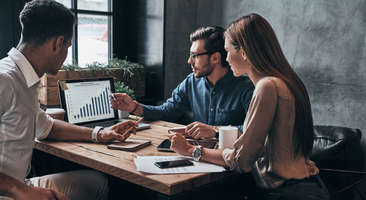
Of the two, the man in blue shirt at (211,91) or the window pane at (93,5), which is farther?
the window pane at (93,5)

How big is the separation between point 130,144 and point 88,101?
2.33ft

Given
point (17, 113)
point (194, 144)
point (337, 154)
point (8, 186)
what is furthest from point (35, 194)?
point (337, 154)

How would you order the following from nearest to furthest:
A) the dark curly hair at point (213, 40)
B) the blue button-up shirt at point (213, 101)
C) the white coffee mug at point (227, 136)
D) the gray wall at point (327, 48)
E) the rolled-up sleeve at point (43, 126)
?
the white coffee mug at point (227, 136) → the rolled-up sleeve at point (43, 126) → the blue button-up shirt at point (213, 101) → the dark curly hair at point (213, 40) → the gray wall at point (327, 48)

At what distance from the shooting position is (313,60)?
9.75 feet

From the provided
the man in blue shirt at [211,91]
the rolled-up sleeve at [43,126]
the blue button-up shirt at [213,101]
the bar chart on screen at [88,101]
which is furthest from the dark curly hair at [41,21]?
the blue button-up shirt at [213,101]

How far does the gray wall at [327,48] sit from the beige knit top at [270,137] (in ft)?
4.96

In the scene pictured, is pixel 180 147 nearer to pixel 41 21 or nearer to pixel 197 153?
pixel 197 153

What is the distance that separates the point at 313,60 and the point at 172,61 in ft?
4.85

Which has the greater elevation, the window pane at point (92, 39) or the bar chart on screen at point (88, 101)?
the window pane at point (92, 39)

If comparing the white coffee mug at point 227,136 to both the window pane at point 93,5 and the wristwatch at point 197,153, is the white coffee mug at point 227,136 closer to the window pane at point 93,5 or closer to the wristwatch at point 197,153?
the wristwatch at point 197,153

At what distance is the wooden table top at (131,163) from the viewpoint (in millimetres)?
1342

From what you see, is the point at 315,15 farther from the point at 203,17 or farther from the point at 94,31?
the point at 94,31

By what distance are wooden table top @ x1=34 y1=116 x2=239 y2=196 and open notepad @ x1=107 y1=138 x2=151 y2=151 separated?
2 cm

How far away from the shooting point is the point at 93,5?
11.3ft
